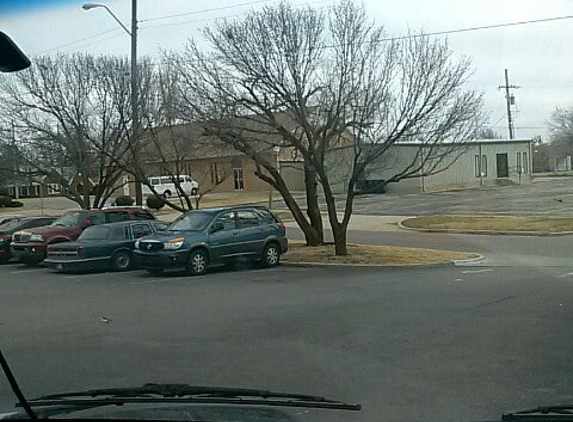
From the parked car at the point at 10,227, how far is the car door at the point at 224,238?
707 cm

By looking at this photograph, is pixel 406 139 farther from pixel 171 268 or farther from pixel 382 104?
pixel 171 268

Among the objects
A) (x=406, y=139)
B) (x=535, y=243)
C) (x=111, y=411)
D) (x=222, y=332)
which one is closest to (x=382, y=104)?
(x=406, y=139)

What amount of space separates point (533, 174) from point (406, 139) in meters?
32.4

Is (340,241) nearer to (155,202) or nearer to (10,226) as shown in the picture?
(155,202)

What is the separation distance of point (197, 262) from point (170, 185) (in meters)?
9.11

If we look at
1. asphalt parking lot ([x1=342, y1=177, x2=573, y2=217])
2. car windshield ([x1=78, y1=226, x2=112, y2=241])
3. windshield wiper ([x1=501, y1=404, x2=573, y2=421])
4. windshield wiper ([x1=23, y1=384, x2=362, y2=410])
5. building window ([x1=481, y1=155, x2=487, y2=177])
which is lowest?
asphalt parking lot ([x1=342, y1=177, x2=573, y2=217])


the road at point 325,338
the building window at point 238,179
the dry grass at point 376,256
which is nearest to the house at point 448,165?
the dry grass at point 376,256

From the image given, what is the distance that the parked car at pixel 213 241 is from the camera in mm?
19891

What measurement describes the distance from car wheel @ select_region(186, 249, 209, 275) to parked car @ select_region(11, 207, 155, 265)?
482cm

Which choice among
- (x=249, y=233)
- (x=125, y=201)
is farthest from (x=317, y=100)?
(x=125, y=201)

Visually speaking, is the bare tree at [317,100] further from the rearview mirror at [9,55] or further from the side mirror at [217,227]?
the rearview mirror at [9,55]

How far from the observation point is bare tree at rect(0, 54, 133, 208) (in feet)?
41.9

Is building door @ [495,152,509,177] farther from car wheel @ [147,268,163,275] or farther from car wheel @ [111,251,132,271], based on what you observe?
car wheel @ [147,268,163,275]

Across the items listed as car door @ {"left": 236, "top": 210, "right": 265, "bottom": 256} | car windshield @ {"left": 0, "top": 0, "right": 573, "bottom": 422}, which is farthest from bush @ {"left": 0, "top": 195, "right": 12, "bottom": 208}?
car door @ {"left": 236, "top": 210, "right": 265, "bottom": 256}
